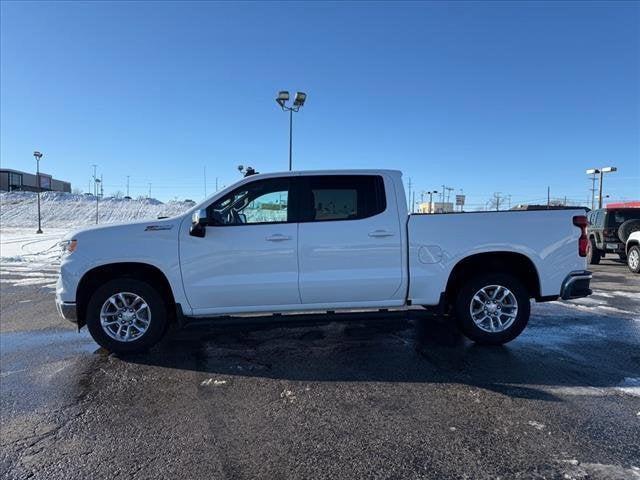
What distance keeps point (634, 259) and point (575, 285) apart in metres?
9.94

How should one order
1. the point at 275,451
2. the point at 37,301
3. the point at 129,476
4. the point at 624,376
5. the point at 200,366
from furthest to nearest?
1. the point at 37,301
2. the point at 200,366
3. the point at 624,376
4. the point at 275,451
5. the point at 129,476

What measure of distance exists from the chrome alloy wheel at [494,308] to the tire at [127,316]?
3.59 meters

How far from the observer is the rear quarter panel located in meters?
5.23

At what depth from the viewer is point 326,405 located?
12.8 feet

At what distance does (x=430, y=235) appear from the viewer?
5230 mm

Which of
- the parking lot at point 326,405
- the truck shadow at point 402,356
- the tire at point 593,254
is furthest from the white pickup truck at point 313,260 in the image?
the tire at point 593,254

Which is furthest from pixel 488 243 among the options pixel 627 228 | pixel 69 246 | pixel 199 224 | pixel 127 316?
pixel 627 228

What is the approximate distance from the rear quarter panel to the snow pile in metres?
46.0

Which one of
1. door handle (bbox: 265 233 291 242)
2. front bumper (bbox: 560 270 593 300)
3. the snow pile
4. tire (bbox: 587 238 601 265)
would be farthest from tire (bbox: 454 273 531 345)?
the snow pile

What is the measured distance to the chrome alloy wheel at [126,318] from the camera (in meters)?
5.14

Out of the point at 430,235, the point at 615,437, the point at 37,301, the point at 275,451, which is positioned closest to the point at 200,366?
the point at 275,451

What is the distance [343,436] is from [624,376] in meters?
3.02

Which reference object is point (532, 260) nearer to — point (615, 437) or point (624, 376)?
point (624, 376)

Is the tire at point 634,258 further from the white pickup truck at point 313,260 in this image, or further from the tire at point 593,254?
the white pickup truck at point 313,260
